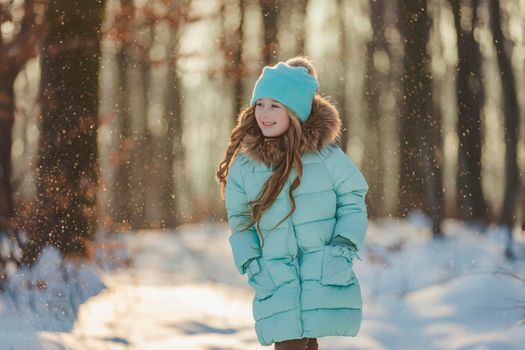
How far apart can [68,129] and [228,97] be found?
27.7ft

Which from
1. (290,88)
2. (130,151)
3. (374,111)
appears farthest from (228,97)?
(290,88)

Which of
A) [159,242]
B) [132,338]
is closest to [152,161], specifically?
[159,242]

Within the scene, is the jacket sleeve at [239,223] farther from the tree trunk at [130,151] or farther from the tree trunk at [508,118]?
the tree trunk at [130,151]

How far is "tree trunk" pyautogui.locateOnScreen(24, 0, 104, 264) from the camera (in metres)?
7.29

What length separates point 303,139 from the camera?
363cm

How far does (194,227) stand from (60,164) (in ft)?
25.3

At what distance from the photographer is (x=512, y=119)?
9383 millimetres

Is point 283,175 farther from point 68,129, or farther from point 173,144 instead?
point 173,144

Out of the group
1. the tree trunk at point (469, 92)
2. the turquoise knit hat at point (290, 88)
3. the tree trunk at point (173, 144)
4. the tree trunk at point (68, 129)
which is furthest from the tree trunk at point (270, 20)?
the turquoise knit hat at point (290, 88)

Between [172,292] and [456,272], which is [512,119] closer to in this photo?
[456,272]

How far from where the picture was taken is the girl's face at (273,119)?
145 inches

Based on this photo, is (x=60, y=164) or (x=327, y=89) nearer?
(x=60, y=164)

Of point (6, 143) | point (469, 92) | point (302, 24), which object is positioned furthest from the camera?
Answer: point (302, 24)

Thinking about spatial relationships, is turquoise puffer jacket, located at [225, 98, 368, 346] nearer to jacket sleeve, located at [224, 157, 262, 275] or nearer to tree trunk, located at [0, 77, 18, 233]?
jacket sleeve, located at [224, 157, 262, 275]
